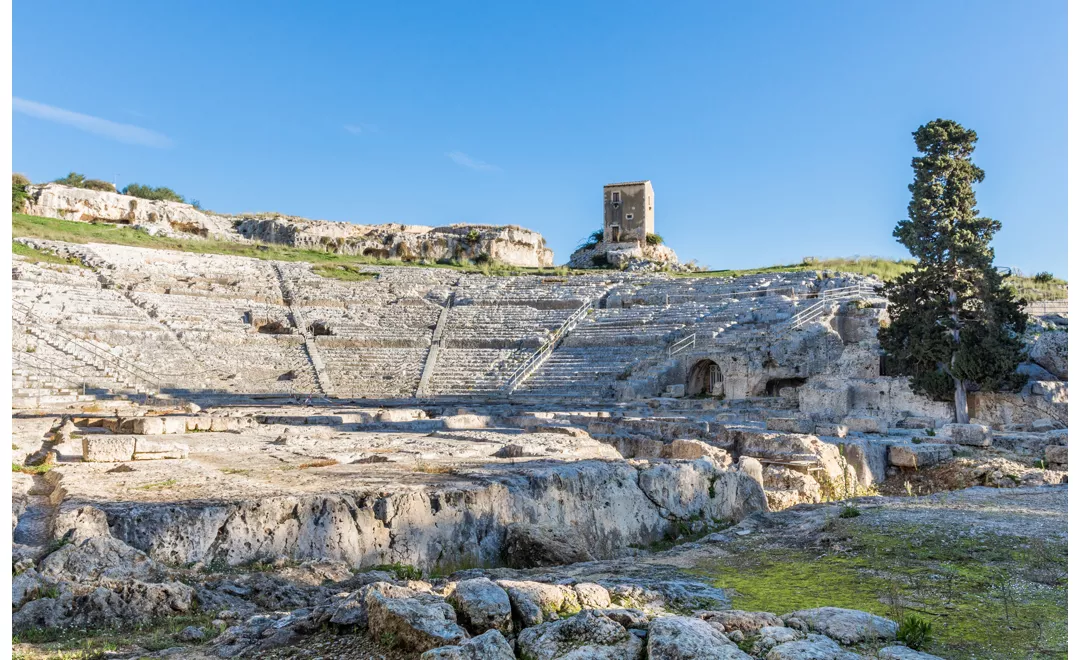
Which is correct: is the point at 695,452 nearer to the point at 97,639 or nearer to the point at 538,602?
the point at 538,602

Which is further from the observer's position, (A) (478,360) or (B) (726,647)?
(A) (478,360)

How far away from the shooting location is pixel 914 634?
293 centimetres

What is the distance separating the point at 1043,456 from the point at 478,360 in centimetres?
1815

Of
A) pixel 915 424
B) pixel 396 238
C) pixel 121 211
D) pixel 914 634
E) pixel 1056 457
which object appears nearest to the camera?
pixel 914 634

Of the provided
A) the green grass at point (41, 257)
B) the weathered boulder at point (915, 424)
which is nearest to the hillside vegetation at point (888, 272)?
the weathered boulder at point (915, 424)

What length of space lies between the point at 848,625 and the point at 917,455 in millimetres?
7451

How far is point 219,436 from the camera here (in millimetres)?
10422

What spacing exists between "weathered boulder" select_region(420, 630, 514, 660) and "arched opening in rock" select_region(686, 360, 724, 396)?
20.3m

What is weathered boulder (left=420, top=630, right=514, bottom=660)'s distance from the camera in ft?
8.39

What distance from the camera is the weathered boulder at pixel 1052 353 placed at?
17.5 m

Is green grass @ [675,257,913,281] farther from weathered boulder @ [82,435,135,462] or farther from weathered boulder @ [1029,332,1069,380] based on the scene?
weathered boulder @ [82,435,135,462]

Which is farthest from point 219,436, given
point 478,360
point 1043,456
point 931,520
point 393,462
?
point 478,360

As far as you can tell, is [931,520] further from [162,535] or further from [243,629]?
[162,535]

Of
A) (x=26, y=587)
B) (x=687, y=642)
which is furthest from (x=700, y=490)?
(x=26, y=587)
